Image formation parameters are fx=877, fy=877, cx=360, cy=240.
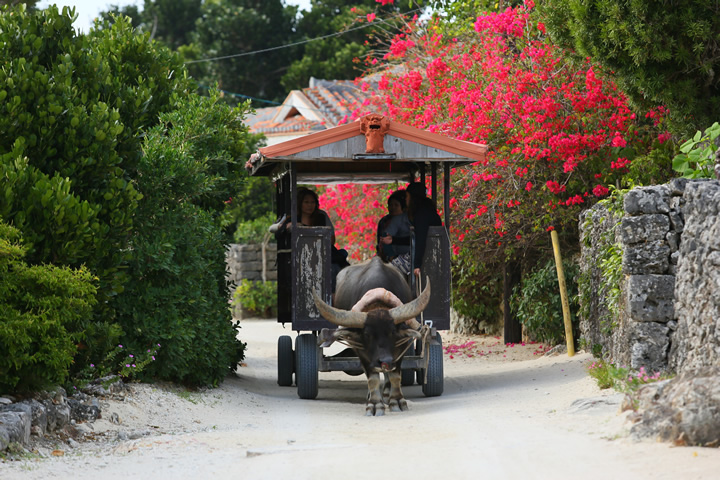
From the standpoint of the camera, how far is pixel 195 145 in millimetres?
8930

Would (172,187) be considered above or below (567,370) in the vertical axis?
above

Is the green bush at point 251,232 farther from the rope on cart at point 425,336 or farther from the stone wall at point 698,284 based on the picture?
the stone wall at point 698,284

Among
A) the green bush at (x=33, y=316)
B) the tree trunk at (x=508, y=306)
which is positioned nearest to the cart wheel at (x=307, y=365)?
the green bush at (x=33, y=316)

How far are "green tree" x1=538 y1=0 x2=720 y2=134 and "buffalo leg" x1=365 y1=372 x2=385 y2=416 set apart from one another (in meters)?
4.36

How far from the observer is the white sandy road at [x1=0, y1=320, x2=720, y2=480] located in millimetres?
4754

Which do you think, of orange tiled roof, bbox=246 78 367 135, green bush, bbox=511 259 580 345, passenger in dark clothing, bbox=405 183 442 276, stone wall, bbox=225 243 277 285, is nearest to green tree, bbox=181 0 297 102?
orange tiled roof, bbox=246 78 367 135

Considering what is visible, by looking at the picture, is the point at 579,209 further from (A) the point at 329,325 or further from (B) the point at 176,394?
(B) the point at 176,394

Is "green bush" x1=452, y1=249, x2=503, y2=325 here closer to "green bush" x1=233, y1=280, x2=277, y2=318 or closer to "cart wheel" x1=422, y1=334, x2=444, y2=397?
"cart wheel" x1=422, y1=334, x2=444, y2=397

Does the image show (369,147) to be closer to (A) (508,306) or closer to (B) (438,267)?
(B) (438,267)

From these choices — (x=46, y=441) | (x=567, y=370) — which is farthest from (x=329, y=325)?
(x=46, y=441)

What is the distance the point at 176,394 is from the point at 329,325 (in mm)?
1627

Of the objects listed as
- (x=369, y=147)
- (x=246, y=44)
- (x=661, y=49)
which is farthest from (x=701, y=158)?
(x=246, y=44)

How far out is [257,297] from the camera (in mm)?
21094

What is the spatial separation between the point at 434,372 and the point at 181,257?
9.05 feet
